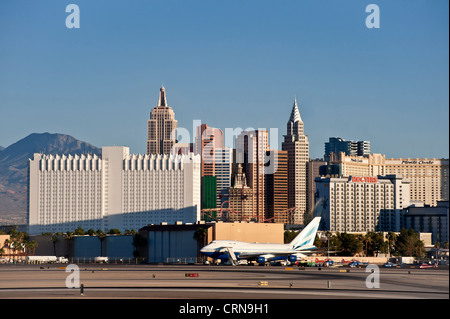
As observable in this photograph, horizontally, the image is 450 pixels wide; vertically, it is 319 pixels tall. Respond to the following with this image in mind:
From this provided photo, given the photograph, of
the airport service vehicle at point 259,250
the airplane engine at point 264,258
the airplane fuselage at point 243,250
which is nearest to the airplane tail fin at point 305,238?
the airport service vehicle at point 259,250

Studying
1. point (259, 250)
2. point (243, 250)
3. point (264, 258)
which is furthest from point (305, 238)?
point (243, 250)

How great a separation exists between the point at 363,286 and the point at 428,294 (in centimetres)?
1121

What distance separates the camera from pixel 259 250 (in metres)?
179

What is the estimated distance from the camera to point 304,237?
18300 centimetres

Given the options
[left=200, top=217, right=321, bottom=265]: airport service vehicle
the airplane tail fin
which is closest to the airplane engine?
[left=200, top=217, right=321, bottom=265]: airport service vehicle

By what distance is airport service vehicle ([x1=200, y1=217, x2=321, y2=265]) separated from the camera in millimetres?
174875

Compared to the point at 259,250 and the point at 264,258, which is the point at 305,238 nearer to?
the point at 259,250

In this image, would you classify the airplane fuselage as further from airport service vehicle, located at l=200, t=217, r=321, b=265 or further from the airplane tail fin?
the airplane tail fin

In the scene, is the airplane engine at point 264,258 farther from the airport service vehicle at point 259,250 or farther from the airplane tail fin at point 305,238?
the airplane tail fin at point 305,238

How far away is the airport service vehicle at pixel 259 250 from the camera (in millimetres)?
174875

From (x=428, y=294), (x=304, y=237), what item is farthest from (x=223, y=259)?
(x=428, y=294)

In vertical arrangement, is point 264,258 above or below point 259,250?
below
